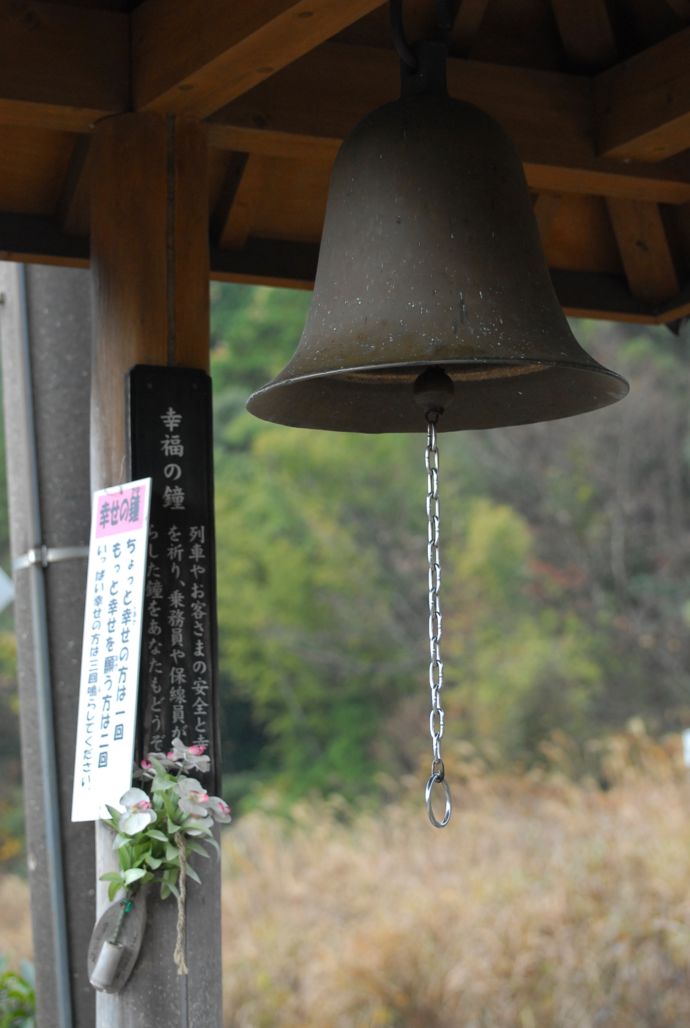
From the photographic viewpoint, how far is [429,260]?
2.21m

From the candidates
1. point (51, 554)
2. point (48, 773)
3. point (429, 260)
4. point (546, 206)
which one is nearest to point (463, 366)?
point (429, 260)

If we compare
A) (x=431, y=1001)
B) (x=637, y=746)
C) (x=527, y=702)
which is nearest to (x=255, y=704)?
(x=527, y=702)

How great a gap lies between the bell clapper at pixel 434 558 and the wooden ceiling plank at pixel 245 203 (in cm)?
108

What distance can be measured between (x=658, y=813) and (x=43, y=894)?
15.1 feet

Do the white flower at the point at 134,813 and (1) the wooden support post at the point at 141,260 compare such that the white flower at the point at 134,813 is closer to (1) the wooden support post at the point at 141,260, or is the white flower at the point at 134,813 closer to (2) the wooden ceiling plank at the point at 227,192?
(1) the wooden support post at the point at 141,260

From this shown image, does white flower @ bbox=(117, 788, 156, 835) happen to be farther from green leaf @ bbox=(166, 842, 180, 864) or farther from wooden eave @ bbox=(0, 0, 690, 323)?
wooden eave @ bbox=(0, 0, 690, 323)

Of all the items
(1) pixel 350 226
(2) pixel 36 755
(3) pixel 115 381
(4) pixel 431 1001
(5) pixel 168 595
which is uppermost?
(1) pixel 350 226

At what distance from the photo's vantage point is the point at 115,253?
2719mm

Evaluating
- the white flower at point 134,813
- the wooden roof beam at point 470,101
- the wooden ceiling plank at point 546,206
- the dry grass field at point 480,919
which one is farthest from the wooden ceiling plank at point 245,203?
the dry grass field at point 480,919

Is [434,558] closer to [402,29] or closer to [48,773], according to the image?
[402,29]

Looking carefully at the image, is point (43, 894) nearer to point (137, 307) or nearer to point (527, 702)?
point (137, 307)

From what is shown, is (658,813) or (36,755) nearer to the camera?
(36,755)

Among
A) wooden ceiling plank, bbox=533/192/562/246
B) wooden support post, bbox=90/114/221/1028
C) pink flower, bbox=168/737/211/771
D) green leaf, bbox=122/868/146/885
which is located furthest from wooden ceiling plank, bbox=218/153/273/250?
green leaf, bbox=122/868/146/885

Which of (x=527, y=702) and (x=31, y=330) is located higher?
(x=31, y=330)
